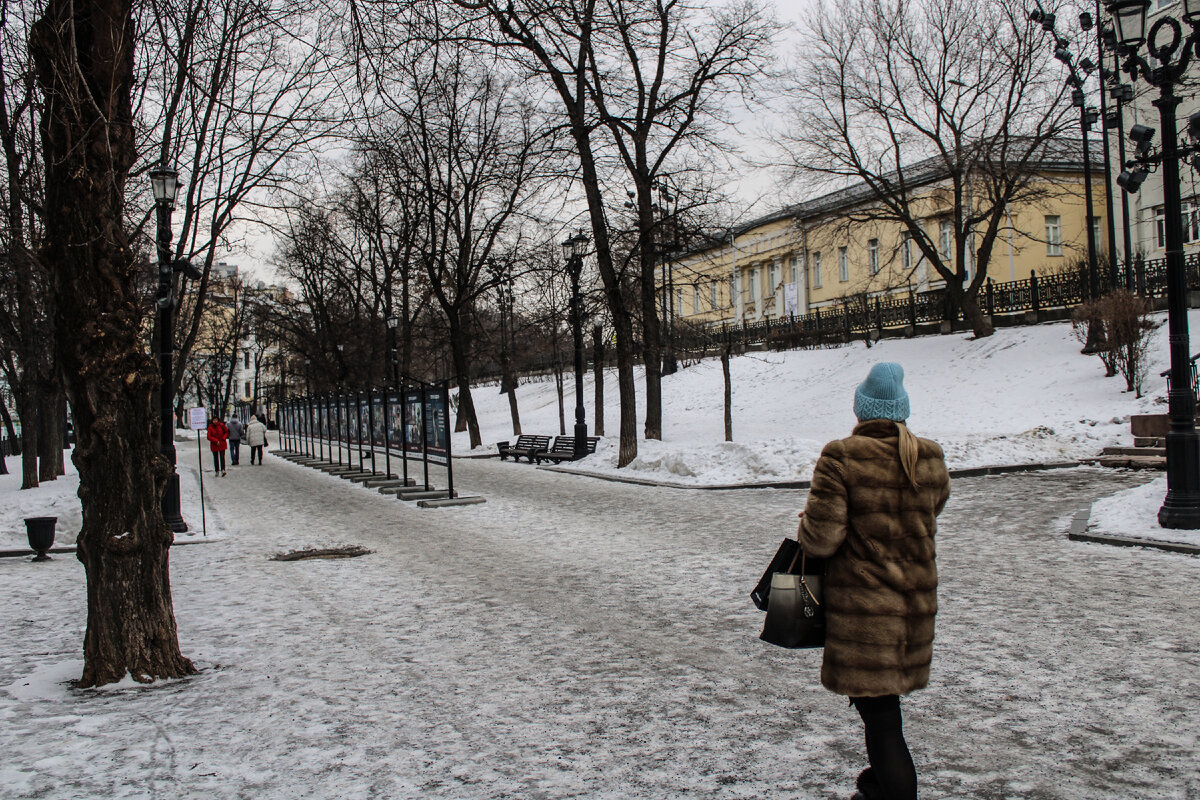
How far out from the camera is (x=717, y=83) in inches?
917

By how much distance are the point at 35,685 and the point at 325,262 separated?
4197cm

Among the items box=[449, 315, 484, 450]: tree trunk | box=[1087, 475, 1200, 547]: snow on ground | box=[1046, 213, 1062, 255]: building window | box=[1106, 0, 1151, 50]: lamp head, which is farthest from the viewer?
box=[1046, 213, 1062, 255]: building window

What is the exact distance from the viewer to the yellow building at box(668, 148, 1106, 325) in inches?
1711

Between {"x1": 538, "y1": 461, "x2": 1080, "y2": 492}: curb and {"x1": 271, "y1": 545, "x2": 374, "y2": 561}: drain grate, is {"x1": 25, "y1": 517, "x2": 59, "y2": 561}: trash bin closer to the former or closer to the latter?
{"x1": 271, "y1": 545, "x2": 374, "y2": 561}: drain grate

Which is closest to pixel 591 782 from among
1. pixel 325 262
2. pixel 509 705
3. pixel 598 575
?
pixel 509 705

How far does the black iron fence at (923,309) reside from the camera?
93.0 feet

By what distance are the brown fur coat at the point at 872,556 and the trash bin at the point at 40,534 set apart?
1187cm

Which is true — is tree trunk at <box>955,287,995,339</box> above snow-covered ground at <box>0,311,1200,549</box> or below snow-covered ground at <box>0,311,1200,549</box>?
above

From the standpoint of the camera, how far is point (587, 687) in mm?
5887

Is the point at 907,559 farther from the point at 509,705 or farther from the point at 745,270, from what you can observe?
the point at 745,270

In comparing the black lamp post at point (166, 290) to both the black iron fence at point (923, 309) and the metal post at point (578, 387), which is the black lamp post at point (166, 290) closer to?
the metal post at point (578, 387)

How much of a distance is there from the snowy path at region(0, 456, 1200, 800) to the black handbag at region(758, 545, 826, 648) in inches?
39.3

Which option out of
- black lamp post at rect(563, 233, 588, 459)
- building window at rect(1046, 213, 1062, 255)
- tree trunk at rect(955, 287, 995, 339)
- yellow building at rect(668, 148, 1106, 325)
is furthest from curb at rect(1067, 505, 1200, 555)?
building window at rect(1046, 213, 1062, 255)

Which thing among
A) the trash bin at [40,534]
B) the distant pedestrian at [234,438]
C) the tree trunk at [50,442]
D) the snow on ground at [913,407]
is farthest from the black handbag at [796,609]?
the distant pedestrian at [234,438]
